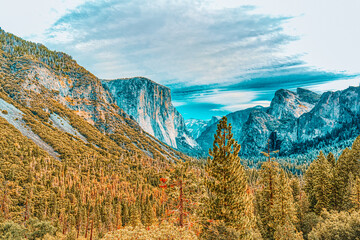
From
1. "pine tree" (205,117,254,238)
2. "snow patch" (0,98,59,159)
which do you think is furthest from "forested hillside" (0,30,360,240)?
"snow patch" (0,98,59,159)

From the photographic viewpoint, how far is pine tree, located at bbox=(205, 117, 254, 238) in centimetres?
2231

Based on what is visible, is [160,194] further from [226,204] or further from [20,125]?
[226,204]

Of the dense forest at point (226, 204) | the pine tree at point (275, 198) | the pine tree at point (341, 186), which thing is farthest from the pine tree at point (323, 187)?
the pine tree at point (275, 198)

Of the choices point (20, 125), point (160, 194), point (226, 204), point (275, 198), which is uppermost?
point (20, 125)

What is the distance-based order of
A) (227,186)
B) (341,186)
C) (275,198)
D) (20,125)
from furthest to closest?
1. (20,125)
2. (341,186)
3. (275,198)
4. (227,186)

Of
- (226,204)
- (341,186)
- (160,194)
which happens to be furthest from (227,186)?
(160,194)

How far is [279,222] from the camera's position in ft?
93.9

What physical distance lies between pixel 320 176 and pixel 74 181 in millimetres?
127325

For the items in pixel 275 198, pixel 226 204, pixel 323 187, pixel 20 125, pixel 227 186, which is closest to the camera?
pixel 226 204

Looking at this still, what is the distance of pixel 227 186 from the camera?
23156mm

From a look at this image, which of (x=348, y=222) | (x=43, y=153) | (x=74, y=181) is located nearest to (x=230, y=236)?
(x=348, y=222)

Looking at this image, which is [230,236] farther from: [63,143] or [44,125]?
[44,125]

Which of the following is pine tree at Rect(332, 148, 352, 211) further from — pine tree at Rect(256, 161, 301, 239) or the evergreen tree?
pine tree at Rect(256, 161, 301, 239)

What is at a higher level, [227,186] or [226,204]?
[227,186]
